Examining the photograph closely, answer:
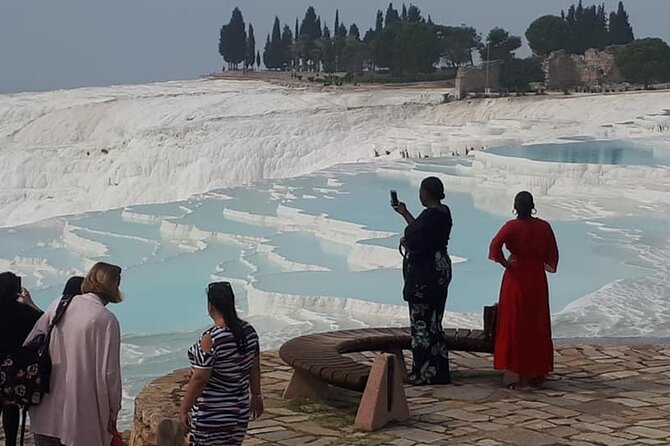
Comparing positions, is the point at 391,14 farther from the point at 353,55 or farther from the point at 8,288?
the point at 8,288

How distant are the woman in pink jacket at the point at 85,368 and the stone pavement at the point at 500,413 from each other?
1037 mm

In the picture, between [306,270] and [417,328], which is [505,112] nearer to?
[306,270]

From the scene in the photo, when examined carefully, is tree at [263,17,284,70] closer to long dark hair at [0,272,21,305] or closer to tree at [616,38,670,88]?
tree at [616,38,670,88]

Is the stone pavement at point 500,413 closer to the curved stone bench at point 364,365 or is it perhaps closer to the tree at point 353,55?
the curved stone bench at point 364,365

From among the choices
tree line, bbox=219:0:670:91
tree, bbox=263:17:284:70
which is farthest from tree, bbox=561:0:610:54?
tree, bbox=263:17:284:70

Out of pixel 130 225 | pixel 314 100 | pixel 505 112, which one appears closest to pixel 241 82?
pixel 314 100

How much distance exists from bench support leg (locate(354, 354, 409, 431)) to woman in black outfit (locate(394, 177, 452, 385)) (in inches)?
22.1

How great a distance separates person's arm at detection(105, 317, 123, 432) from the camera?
11.2 ft

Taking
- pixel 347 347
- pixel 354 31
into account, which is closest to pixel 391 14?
pixel 354 31

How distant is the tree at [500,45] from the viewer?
51.8 meters


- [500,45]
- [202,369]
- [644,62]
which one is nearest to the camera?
[202,369]

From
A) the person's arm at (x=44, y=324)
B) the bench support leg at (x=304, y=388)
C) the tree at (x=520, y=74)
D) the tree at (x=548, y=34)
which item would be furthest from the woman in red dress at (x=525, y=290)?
the tree at (x=548, y=34)

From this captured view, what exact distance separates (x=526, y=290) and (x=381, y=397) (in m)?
1.00

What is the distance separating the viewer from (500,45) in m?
52.0
